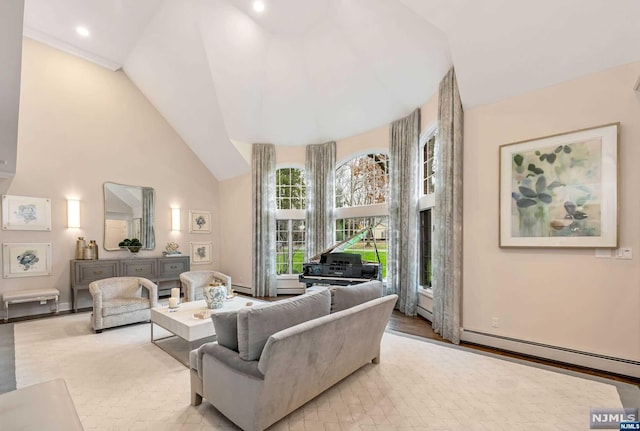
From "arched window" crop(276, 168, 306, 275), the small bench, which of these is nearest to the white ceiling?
"arched window" crop(276, 168, 306, 275)

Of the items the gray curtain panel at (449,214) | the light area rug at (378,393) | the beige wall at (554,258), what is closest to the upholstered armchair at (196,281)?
the light area rug at (378,393)

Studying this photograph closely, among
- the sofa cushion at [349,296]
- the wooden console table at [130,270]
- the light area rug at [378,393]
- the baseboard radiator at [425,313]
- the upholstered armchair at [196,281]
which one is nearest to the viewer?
the light area rug at [378,393]

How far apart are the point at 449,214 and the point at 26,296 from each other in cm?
736

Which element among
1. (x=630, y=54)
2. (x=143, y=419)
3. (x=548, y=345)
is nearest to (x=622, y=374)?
(x=548, y=345)

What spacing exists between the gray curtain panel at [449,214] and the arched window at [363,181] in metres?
2.01

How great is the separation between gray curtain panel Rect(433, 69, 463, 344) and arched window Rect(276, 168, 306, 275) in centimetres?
392

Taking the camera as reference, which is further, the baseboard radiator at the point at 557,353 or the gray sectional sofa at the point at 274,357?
the baseboard radiator at the point at 557,353

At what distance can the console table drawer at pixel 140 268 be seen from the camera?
645cm

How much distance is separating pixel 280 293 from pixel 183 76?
5.47m

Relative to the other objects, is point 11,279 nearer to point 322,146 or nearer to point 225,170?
point 225,170

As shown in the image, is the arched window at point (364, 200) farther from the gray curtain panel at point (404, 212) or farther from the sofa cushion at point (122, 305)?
the sofa cushion at point (122, 305)

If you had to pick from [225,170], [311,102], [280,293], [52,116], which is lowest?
[280,293]

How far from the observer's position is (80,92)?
21.0 ft

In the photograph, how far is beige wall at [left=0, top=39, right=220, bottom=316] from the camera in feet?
18.9
